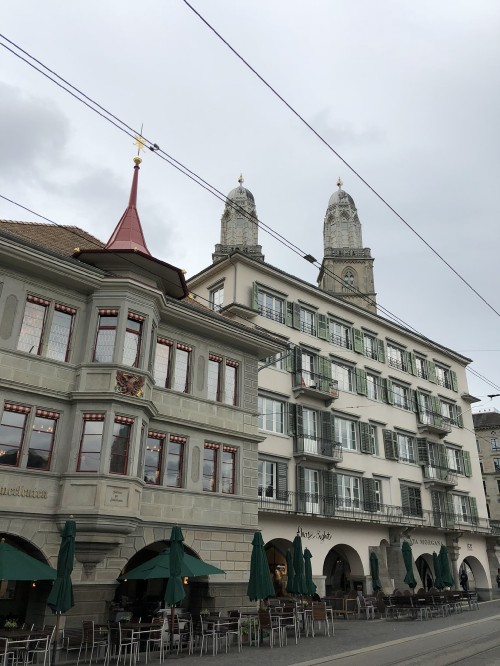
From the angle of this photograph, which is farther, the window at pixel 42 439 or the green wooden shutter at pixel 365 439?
the green wooden shutter at pixel 365 439

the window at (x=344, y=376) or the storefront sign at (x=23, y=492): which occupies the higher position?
the window at (x=344, y=376)

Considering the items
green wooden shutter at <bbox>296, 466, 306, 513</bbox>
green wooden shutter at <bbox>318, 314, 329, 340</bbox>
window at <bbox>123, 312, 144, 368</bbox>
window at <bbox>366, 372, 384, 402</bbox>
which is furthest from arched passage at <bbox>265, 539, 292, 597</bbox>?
window at <bbox>123, 312, 144, 368</bbox>

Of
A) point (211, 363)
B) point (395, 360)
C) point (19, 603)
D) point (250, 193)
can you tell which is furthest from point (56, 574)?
point (250, 193)

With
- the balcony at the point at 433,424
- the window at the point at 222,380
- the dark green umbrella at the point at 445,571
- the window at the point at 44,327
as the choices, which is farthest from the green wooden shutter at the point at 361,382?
the window at the point at 44,327

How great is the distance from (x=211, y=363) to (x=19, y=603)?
9.85 metres

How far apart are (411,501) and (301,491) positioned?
10.6 metres

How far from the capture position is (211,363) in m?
21.4

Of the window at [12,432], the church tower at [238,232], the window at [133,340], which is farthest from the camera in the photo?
the church tower at [238,232]

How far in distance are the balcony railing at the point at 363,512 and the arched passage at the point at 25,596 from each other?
11131 mm

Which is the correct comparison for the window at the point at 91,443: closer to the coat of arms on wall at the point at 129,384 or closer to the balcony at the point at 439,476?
the coat of arms on wall at the point at 129,384

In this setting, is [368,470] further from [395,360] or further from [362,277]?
[362,277]

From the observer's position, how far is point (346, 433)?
31891 millimetres

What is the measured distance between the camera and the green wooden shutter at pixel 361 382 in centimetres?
3363

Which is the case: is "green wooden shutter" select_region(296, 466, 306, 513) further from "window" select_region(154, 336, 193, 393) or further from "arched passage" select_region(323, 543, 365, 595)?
"window" select_region(154, 336, 193, 393)
